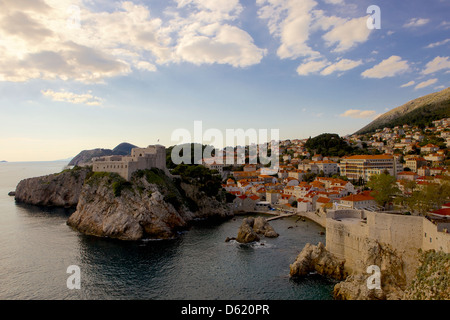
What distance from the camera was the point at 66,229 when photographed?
113ft

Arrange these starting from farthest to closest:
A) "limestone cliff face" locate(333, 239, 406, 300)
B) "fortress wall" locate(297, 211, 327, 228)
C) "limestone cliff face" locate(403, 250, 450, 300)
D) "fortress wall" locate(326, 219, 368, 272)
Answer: "fortress wall" locate(297, 211, 327, 228), "fortress wall" locate(326, 219, 368, 272), "limestone cliff face" locate(333, 239, 406, 300), "limestone cliff face" locate(403, 250, 450, 300)

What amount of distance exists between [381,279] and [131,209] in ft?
84.9

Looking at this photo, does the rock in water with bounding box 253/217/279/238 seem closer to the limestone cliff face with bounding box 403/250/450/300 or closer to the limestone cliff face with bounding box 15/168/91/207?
the limestone cliff face with bounding box 403/250/450/300

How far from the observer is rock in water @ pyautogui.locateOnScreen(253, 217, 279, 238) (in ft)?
99.7

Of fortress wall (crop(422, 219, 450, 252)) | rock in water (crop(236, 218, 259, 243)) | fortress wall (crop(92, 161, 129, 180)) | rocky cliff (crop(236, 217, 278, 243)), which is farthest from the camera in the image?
fortress wall (crop(92, 161, 129, 180))

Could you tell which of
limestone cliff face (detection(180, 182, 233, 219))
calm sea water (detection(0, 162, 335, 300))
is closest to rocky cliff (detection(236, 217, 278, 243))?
calm sea water (detection(0, 162, 335, 300))

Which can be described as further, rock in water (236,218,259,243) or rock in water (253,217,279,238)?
rock in water (253,217,279,238)

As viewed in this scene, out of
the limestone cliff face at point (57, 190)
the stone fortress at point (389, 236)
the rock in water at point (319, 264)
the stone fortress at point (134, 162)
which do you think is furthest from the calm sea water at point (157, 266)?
the limestone cliff face at point (57, 190)

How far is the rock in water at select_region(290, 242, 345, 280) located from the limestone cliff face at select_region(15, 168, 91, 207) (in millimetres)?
46580

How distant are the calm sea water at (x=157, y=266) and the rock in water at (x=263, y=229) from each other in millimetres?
1078

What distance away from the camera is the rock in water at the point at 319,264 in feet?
65.8
